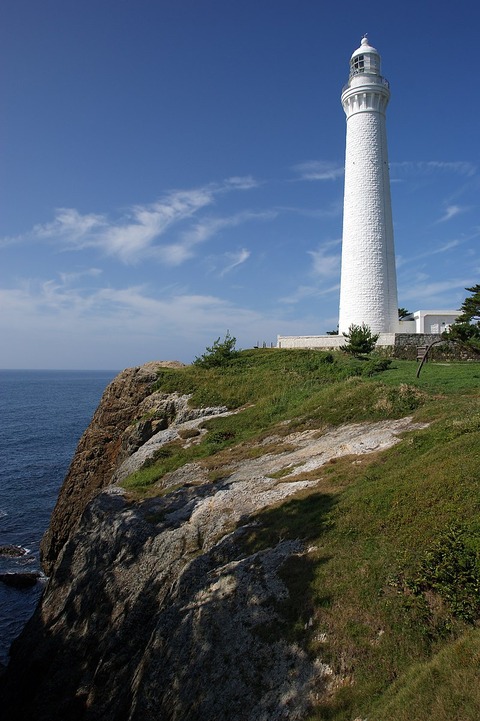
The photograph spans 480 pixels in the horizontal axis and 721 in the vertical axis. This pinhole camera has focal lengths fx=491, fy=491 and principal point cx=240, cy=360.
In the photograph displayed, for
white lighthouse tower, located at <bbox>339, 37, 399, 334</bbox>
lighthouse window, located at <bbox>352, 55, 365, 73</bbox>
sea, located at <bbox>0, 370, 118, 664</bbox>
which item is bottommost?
sea, located at <bbox>0, 370, 118, 664</bbox>

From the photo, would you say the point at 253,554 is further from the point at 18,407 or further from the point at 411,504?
the point at 18,407

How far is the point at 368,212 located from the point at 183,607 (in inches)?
1338

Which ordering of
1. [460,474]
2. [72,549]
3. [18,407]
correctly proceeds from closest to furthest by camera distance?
1. [460,474]
2. [72,549]
3. [18,407]

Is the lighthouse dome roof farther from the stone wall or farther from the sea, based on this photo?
the sea

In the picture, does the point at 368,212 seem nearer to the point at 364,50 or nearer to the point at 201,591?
the point at 364,50

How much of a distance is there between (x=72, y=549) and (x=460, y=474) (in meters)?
11.8

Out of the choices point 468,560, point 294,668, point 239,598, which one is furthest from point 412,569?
point 239,598

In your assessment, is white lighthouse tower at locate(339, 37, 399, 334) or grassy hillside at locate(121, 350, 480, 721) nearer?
grassy hillside at locate(121, 350, 480, 721)

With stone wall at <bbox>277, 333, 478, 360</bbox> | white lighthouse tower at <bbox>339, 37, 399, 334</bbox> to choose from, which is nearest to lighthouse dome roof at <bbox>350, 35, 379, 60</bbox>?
white lighthouse tower at <bbox>339, 37, 399, 334</bbox>

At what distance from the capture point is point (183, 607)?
9562 mm

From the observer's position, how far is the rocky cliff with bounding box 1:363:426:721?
778 cm

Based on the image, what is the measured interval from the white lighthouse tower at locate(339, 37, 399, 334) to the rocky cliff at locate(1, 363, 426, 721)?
21.8 metres

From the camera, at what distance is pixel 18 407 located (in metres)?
89.0

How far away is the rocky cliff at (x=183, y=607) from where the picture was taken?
306 inches
